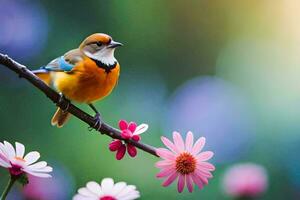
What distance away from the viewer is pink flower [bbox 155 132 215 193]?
0.34m

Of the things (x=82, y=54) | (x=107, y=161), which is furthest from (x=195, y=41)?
(x=82, y=54)

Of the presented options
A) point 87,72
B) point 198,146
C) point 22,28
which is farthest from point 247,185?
point 22,28

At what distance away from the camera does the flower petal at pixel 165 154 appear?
33 centimetres

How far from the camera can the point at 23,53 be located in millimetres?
1129

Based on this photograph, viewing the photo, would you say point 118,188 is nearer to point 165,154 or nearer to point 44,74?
point 165,154

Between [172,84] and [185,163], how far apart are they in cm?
98

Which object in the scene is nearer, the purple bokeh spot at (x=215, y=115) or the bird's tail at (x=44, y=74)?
the bird's tail at (x=44, y=74)

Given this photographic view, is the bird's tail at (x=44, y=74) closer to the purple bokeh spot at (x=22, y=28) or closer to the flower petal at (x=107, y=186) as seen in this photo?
the flower petal at (x=107, y=186)

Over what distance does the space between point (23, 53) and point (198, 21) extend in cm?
42

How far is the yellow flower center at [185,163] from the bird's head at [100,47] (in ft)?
0.65

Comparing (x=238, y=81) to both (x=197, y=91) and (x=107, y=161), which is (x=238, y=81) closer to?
(x=197, y=91)

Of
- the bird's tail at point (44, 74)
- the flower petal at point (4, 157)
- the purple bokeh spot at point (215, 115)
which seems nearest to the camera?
the flower petal at point (4, 157)

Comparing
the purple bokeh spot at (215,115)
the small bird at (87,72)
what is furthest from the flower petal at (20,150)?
the purple bokeh spot at (215,115)

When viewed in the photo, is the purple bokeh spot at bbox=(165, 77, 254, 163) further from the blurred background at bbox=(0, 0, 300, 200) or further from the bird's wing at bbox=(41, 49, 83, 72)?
the bird's wing at bbox=(41, 49, 83, 72)
